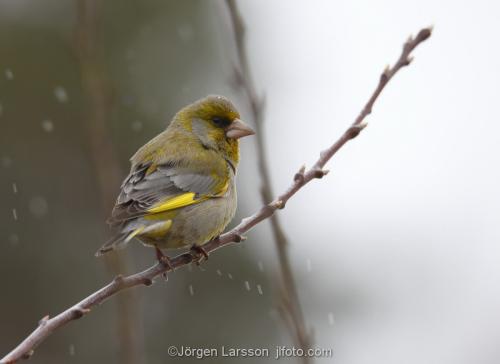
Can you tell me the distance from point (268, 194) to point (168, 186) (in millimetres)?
2048

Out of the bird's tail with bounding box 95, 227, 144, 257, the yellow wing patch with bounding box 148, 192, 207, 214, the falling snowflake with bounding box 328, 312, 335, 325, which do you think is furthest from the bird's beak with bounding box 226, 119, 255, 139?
the falling snowflake with bounding box 328, 312, 335, 325

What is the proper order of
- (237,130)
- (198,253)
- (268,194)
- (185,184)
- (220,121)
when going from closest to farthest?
(268,194) → (198,253) → (185,184) → (237,130) → (220,121)

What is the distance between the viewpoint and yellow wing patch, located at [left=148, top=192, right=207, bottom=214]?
4.79 meters

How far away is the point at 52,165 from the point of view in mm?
13086

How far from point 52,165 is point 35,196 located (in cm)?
65

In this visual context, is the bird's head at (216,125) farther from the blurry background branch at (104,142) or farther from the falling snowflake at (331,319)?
the falling snowflake at (331,319)

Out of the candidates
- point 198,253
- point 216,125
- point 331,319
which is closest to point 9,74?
point 331,319

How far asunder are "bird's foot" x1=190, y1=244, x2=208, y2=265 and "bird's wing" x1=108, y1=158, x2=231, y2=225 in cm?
30

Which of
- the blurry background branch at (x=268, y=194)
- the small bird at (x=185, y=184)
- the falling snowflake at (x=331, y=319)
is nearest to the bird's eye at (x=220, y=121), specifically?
the small bird at (x=185, y=184)

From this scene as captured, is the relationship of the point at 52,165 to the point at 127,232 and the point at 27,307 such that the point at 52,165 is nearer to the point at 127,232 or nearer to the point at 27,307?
the point at 27,307

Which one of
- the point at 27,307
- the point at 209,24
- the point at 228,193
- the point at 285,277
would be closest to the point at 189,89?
the point at 209,24

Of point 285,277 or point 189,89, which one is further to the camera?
point 189,89

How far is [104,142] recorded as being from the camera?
3.87 meters

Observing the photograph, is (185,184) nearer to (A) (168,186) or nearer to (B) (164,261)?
(A) (168,186)
